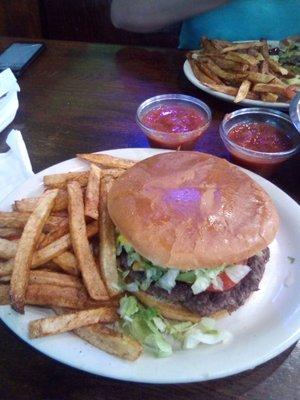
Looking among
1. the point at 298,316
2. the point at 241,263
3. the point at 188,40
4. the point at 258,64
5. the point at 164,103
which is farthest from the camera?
the point at 188,40

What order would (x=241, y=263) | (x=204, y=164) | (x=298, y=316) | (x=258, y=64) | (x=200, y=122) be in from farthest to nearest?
(x=258, y=64) → (x=200, y=122) → (x=204, y=164) → (x=241, y=263) → (x=298, y=316)

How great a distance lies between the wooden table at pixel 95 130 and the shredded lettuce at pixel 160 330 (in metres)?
0.14

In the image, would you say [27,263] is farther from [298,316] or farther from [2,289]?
[298,316]

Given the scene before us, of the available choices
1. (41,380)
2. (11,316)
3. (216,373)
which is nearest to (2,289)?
(11,316)

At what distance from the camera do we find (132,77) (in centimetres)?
320

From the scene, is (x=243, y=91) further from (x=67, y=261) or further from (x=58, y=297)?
(x=58, y=297)

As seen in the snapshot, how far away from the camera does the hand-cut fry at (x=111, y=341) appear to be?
138 centimetres

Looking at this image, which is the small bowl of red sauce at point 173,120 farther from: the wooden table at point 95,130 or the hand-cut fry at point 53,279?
the hand-cut fry at point 53,279

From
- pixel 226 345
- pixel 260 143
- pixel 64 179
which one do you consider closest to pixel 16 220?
pixel 64 179

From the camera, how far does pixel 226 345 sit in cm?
147

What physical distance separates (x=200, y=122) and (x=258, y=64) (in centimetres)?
81

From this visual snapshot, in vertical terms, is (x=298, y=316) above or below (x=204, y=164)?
below

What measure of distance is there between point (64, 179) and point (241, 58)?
1616 mm

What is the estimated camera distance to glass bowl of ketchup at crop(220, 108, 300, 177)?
2.21 meters
